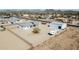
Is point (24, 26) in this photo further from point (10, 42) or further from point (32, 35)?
point (10, 42)

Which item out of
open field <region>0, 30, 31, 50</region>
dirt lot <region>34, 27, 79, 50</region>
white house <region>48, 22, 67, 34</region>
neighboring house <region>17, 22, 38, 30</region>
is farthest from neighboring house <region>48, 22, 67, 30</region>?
open field <region>0, 30, 31, 50</region>

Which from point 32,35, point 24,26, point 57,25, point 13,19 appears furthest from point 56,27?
point 13,19

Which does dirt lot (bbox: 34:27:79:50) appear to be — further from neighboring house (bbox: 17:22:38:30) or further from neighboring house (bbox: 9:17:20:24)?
neighboring house (bbox: 9:17:20:24)

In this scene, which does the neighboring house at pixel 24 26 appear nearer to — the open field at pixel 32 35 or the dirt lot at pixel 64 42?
the open field at pixel 32 35
